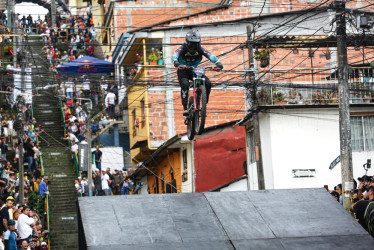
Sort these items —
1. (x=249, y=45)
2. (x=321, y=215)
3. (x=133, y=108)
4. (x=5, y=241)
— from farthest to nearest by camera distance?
(x=133, y=108) → (x=249, y=45) → (x=5, y=241) → (x=321, y=215)

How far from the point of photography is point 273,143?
101ft

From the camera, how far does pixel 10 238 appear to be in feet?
68.2

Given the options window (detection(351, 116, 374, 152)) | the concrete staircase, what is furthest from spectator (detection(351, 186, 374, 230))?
window (detection(351, 116, 374, 152))

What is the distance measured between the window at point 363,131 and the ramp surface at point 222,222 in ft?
49.6

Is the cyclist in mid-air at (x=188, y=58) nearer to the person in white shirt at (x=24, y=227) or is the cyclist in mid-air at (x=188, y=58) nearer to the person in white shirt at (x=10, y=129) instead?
the person in white shirt at (x=24, y=227)

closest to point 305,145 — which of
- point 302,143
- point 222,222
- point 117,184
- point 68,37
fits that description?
point 302,143

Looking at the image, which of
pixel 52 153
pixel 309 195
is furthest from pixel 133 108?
pixel 309 195

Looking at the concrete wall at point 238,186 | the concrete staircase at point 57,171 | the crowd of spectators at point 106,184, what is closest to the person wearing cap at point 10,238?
the concrete staircase at point 57,171

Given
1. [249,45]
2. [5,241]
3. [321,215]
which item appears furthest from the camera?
[249,45]

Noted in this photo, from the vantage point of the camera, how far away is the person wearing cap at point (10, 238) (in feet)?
68.1

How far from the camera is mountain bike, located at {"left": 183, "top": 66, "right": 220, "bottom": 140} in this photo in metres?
17.4

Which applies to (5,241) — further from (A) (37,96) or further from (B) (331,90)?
(A) (37,96)

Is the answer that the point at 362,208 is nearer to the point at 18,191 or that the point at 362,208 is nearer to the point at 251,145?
the point at 251,145

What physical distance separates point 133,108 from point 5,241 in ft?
84.4
